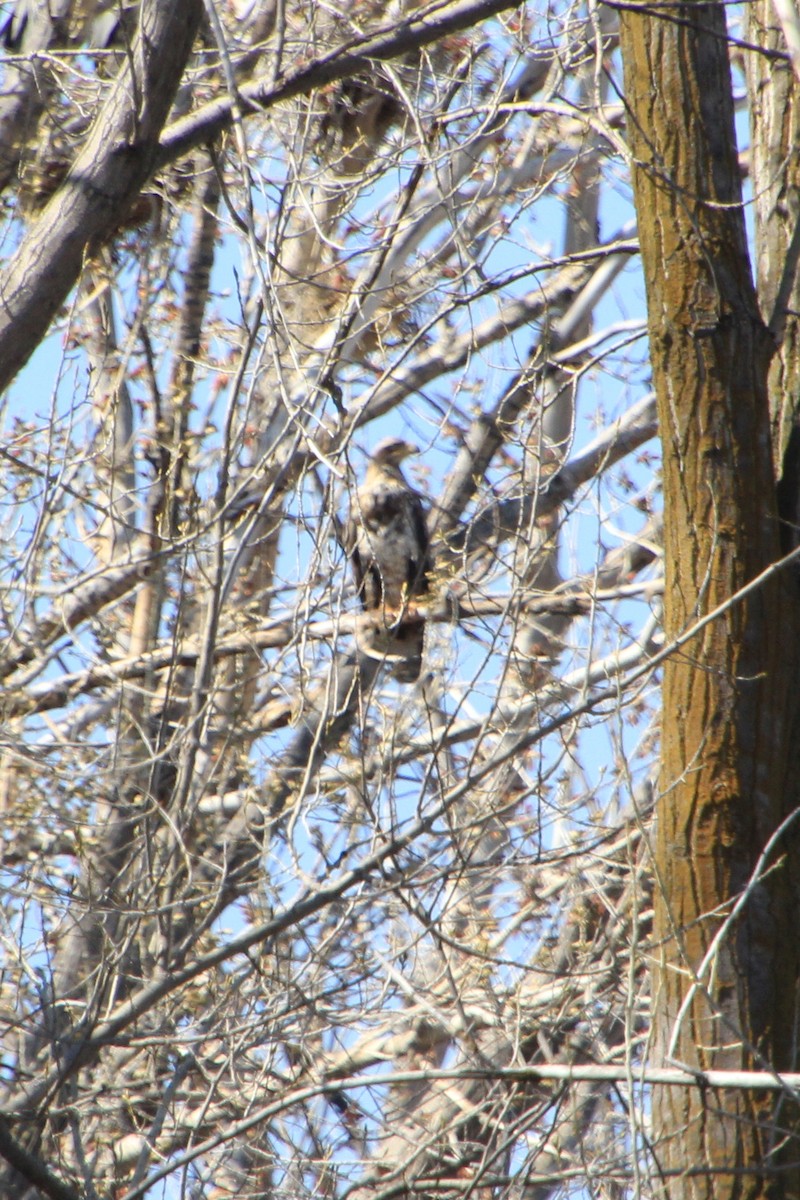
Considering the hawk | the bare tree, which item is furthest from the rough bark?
the hawk

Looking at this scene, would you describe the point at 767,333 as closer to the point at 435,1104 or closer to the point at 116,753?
the point at 116,753

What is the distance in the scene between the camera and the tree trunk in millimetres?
2979

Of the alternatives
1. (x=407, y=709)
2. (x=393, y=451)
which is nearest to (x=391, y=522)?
(x=393, y=451)

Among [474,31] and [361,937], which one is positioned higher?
[474,31]

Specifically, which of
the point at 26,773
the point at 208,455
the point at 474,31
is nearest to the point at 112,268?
the point at 208,455

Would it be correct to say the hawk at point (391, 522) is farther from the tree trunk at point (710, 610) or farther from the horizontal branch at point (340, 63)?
the tree trunk at point (710, 610)

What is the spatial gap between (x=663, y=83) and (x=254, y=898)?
8.99 feet

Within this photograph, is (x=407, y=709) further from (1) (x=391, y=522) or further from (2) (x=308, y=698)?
(1) (x=391, y=522)

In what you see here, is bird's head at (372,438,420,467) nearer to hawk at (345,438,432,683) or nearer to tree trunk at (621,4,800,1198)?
hawk at (345,438,432,683)

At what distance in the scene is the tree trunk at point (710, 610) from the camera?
298 centimetres

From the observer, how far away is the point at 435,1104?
17.9ft

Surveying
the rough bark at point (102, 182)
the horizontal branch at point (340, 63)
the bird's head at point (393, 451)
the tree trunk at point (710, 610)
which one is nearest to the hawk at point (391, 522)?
the bird's head at point (393, 451)

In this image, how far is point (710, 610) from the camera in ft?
10.3

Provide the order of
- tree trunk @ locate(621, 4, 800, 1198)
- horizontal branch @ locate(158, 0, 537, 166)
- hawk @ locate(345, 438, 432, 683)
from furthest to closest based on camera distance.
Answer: hawk @ locate(345, 438, 432, 683) → horizontal branch @ locate(158, 0, 537, 166) → tree trunk @ locate(621, 4, 800, 1198)
